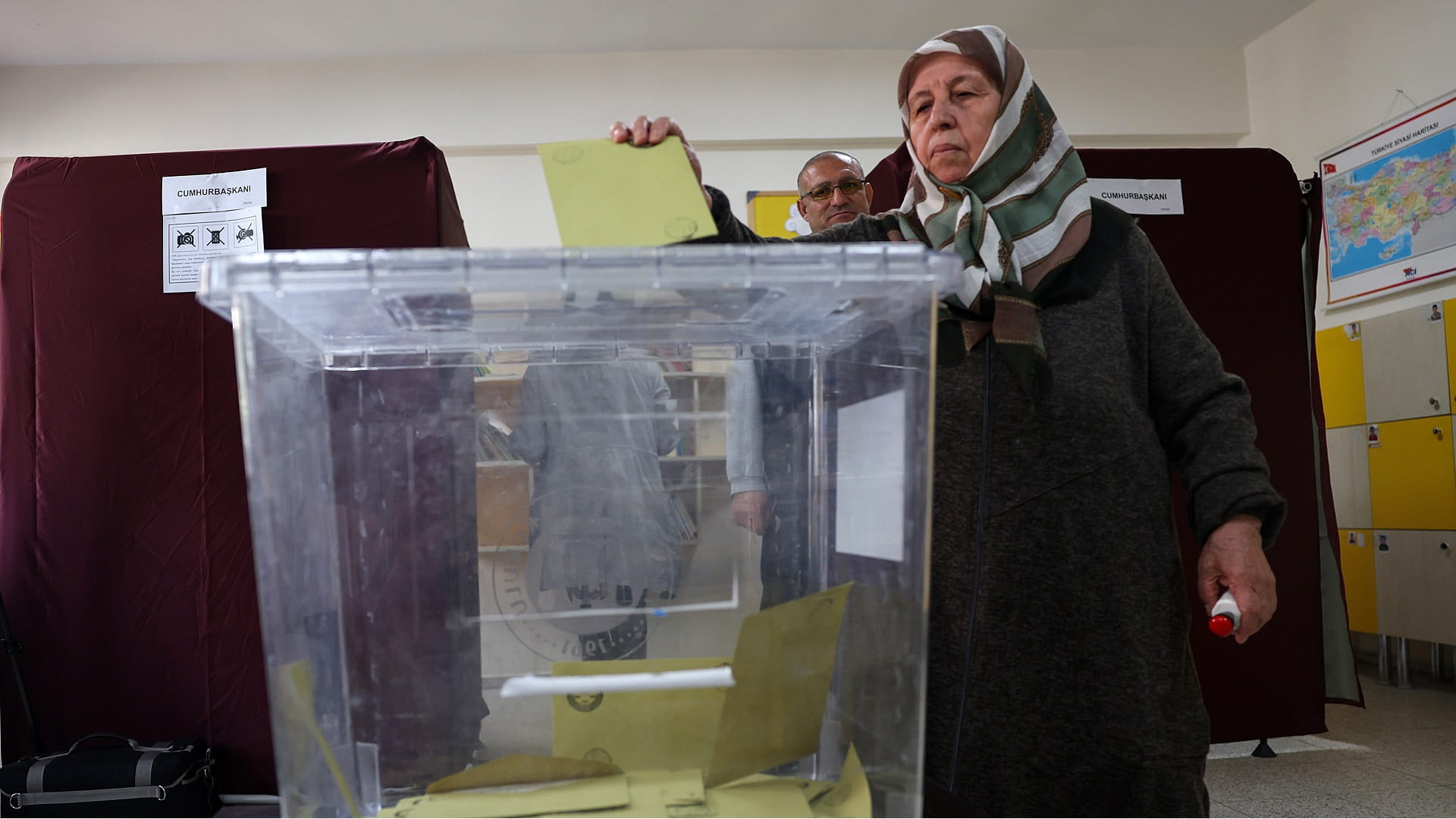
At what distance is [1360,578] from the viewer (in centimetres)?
371

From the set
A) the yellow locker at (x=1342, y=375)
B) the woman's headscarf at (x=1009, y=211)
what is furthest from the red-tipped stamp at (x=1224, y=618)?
the yellow locker at (x=1342, y=375)

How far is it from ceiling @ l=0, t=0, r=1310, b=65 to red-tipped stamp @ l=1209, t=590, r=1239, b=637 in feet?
14.5

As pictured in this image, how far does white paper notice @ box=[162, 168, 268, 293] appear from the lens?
2141 millimetres

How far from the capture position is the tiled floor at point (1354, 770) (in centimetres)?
204

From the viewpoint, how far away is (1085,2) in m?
4.61

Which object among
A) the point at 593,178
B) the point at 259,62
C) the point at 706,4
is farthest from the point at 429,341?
the point at 259,62

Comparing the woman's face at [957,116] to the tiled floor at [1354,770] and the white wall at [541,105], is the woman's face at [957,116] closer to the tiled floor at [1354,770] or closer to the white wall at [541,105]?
the tiled floor at [1354,770]

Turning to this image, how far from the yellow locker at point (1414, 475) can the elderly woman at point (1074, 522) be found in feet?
10.3

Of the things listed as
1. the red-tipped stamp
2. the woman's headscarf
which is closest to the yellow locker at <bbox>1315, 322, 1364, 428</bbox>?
the woman's headscarf

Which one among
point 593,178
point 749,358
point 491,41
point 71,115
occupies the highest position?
point 491,41

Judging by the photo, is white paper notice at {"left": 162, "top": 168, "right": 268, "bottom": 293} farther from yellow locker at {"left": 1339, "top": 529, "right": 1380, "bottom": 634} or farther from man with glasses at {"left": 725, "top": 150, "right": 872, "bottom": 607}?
yellow locker at {"left": 1339, "top": 529, "right": 1380, "bottom": 634}

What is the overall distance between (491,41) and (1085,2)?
2993 mm

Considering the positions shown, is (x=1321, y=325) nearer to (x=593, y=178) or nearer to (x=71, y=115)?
(x=593, y=178)

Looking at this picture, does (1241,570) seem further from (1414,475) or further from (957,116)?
(1414,475)
